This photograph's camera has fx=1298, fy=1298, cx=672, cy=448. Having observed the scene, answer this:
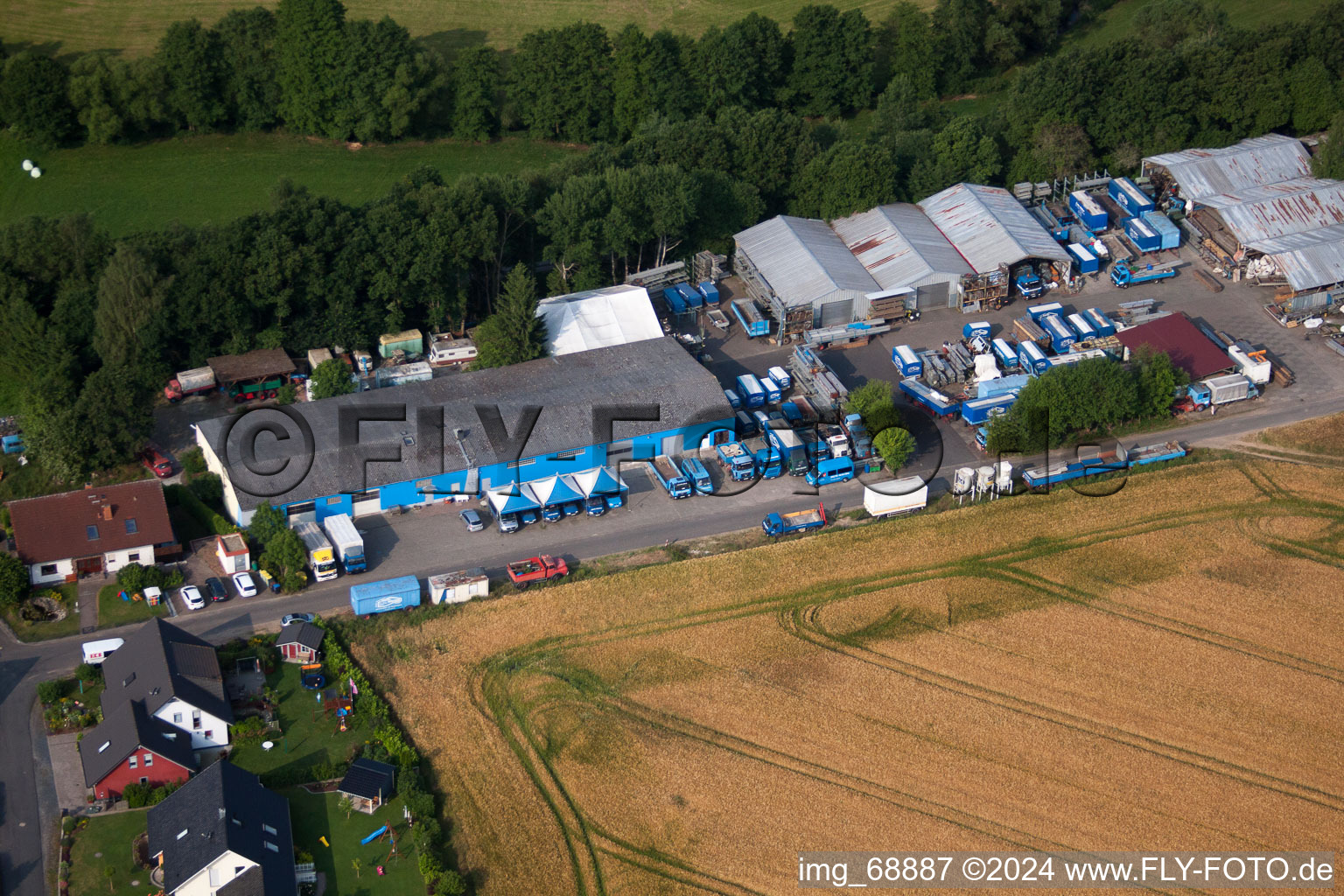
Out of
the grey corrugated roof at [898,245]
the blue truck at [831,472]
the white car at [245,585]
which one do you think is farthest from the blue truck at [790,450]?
the white car at [245,585]

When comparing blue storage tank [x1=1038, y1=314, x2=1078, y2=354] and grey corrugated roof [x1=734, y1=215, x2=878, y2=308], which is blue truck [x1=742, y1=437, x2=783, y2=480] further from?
blue storage tank [x1=1038, y1=314, x2=1078, y2=354]

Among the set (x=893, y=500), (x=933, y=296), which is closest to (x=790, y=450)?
(x=893, y=500)

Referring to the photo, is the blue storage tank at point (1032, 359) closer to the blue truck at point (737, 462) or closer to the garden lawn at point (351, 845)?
the blue truck at point (737, 462)

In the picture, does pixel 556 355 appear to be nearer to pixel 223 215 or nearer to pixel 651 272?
pixel 651 272

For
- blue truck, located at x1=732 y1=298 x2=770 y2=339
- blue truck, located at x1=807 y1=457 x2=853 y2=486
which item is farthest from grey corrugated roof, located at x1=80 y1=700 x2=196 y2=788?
blue truck, located at x1=732 y1=298 x2=770 y2=339

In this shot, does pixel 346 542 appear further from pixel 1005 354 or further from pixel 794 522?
pixel 1005 354

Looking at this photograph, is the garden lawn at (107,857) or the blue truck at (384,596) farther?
the blue truck at (384,596)

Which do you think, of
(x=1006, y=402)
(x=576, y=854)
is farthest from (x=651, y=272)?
(x=576, y=854)
